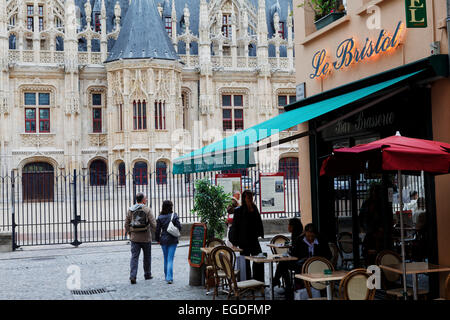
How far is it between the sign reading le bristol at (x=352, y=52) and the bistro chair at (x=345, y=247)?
9.52 feet

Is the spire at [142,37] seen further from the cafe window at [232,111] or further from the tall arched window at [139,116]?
the cafe window at [232,111]

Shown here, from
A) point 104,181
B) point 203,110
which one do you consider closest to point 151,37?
point 203,110

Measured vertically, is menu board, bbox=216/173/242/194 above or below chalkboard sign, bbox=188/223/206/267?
above

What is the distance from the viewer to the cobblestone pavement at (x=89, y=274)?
9.01 m

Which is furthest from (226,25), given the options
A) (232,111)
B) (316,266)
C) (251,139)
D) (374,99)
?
(316,266)

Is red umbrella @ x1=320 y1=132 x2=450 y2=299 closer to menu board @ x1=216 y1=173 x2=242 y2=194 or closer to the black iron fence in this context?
the black iron fence

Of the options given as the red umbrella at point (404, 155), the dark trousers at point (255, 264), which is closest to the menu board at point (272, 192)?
the dark trousers at point (255, 264)

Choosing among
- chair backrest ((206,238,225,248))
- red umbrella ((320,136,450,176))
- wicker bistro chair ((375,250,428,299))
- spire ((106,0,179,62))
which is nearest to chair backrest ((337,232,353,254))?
wicker bistro chair ((375,250,428,299))

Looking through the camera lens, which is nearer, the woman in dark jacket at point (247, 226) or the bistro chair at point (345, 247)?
the woman in dark jacket at point (247, 226)

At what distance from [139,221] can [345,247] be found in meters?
3.69

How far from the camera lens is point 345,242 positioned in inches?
363

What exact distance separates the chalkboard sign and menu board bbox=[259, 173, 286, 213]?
257 inches

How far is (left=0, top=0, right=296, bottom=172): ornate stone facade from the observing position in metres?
33.5
